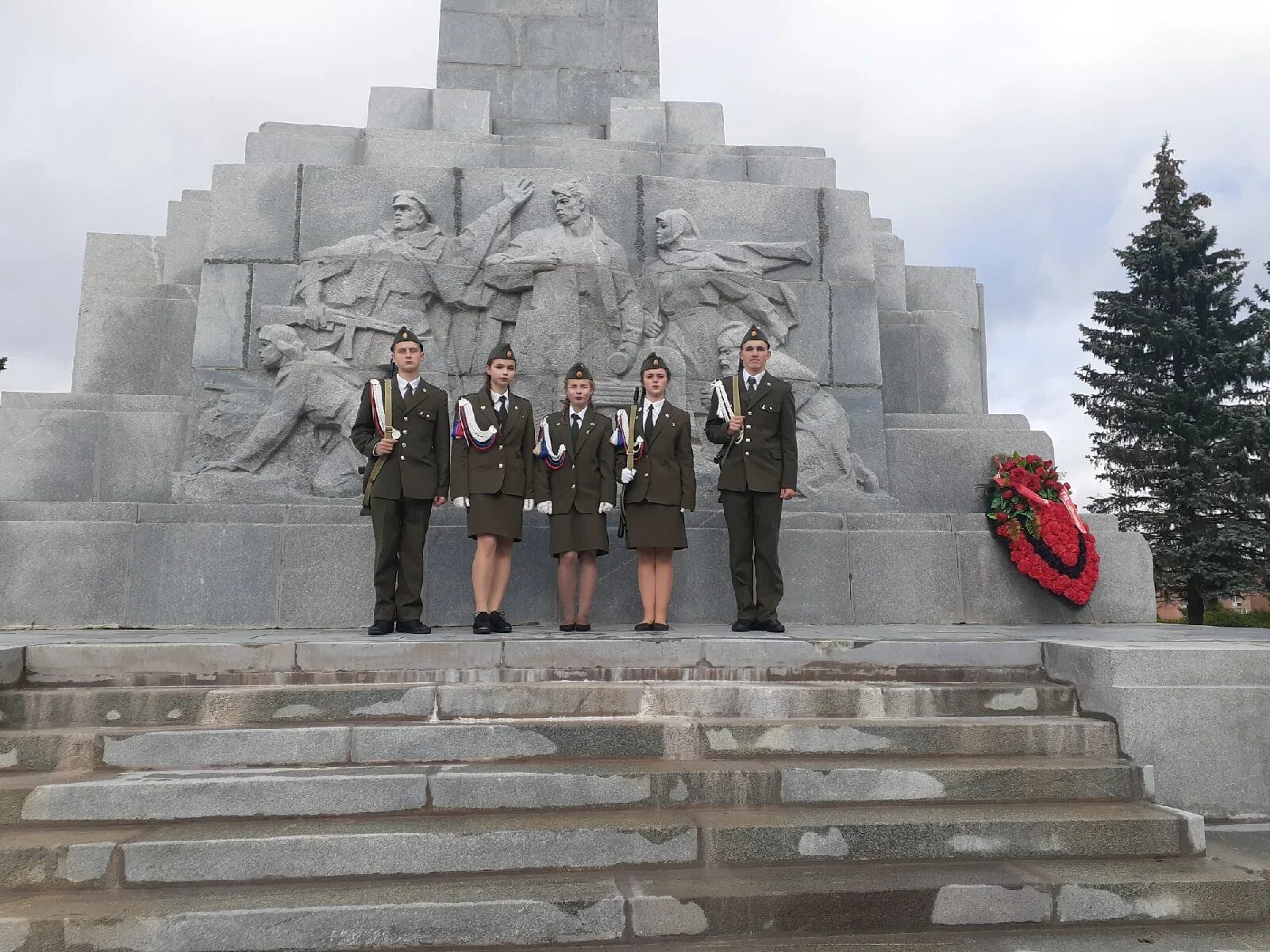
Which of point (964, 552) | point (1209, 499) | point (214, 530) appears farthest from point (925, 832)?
point (1209, 499)

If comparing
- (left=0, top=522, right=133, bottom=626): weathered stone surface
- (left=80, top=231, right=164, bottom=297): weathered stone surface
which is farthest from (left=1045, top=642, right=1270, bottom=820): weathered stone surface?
(left=80, top=231, right=164, bottom=297): weathered stone surface

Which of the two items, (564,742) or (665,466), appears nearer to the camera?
(564,742)

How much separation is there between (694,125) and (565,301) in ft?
12.0

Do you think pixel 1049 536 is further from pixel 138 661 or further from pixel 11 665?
pixel 11 665

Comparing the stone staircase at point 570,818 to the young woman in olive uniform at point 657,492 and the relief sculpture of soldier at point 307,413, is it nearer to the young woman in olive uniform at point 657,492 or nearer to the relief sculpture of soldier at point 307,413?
the young woman in olive uniform at point 657,492

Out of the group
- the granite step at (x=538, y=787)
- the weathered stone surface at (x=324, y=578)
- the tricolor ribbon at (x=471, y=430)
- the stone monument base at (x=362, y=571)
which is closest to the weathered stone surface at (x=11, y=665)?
the granite step at (x=538, y=787)

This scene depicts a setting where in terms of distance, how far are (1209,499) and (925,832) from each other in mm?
19330

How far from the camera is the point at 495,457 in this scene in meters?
6.70

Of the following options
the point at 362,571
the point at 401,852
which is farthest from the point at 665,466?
the point at 401,852

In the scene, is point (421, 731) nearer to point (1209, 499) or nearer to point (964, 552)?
point (964, 552)

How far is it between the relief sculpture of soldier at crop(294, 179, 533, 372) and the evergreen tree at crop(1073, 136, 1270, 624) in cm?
1694

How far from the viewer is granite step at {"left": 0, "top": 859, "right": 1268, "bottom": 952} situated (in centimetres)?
351

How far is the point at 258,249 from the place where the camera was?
9078mm

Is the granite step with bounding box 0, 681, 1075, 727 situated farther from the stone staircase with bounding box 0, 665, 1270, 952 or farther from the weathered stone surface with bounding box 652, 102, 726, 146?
A: the weathered stone surface with bounding box 652, 102, 726, 146
